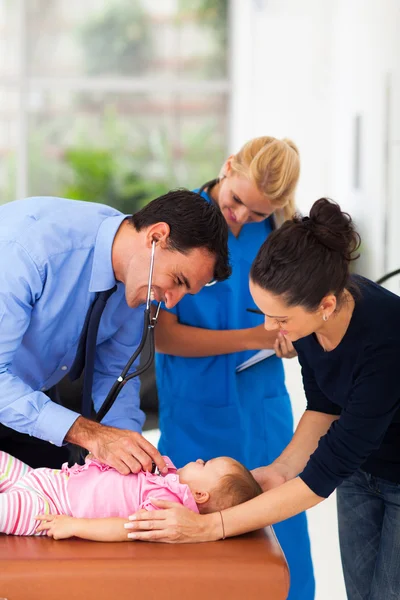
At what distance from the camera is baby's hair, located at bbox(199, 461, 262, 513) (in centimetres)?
175

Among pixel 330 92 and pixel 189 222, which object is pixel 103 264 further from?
pixel 330 92

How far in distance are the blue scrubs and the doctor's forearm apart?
0.21 feet

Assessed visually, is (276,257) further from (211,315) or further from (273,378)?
(273,378)

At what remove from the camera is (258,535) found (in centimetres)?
167

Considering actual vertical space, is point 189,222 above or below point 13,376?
above

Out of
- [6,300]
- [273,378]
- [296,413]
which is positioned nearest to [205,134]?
[296,413]

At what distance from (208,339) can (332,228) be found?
719mm

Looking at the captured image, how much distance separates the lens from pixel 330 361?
1647 mm

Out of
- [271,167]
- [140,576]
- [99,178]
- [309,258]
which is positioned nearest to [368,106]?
[271,167]

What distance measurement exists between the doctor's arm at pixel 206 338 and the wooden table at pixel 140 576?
0.75m

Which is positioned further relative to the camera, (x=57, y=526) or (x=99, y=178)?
(x=99, y=178)

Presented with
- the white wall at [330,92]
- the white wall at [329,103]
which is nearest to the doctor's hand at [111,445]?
the white wall at [329,103]

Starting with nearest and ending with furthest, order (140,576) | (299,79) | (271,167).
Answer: (140,576)
(271,167)
(299,79)

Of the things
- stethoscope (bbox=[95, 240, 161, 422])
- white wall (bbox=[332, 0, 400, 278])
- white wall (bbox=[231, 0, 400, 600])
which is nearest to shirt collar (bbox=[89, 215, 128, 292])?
stethoscope (bbox=[95, 240, 161, 422])
